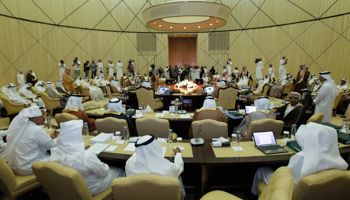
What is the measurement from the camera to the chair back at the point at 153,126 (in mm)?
3693

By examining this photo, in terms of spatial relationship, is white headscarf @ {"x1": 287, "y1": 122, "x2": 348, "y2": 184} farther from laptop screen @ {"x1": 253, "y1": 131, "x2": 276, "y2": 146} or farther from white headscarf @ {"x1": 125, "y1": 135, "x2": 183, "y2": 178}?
white headscarf @ {"x1": 125, "y1": 135, "x2": 183, "y2": 178}

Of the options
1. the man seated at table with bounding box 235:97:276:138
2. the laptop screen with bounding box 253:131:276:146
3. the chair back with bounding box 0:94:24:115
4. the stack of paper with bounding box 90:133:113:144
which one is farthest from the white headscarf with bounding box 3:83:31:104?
the laptop screen with bounding box 253:131:276:146

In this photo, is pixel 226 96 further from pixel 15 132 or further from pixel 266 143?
pixel 15 132

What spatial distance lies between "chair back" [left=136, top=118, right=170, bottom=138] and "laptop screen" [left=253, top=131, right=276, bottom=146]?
1404 millimetres

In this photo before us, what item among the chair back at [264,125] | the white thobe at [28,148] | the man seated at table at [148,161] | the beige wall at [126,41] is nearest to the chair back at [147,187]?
the man seated at table at [148,161]

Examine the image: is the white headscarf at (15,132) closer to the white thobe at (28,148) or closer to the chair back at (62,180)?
the white thobe at (28,148)

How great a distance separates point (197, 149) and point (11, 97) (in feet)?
23.9

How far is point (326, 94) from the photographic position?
575 cm

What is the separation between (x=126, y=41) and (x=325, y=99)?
14.8 m

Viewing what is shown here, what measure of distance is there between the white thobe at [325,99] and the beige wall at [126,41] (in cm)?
673

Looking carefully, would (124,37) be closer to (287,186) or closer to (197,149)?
(197,149)

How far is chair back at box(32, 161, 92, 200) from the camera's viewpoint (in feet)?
6.45

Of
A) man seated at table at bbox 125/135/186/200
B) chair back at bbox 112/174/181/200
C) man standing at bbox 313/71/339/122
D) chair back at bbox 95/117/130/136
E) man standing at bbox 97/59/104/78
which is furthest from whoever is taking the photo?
man standing at bbox 97/59/104/78

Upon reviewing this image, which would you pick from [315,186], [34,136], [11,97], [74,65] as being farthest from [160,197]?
[74,65]
